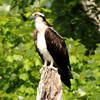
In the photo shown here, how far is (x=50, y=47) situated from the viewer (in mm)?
8461

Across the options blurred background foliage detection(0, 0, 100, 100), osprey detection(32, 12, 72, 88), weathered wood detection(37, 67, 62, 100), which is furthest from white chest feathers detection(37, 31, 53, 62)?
weathered wood detection(37, 67, 62, 100)

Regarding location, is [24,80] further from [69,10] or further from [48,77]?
[69,10]

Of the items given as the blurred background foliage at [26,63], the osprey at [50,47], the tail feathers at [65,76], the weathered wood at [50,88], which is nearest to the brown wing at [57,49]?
the osprey at [50,47]

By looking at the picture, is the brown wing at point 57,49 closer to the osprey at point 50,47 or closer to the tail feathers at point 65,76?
the osprey at point 50,47

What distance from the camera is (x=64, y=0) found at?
1416 cm

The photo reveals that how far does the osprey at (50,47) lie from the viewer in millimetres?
8250

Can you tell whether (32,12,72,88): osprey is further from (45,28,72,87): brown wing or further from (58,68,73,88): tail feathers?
(58,68,73,88): tail feathers

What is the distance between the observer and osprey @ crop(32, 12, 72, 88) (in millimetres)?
8250

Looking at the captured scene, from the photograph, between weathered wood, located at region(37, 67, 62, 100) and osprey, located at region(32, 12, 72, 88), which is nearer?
weathered wood, located at region(37, 67, 62, 100)

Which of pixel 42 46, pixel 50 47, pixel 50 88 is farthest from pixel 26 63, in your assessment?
pixel 50 88

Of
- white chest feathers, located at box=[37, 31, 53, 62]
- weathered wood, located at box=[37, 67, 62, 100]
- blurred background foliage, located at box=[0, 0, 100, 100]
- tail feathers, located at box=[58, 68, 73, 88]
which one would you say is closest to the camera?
weathered wood, located at box=[37, 67, 62, 100]

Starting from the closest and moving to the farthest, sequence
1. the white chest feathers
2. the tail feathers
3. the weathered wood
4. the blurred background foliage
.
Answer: the weathered wood
the tail feathers
the white chest feathers
the blurred background foliage

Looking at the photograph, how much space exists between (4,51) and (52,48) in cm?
188

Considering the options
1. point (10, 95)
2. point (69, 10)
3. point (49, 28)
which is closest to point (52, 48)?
point (49, 28)
